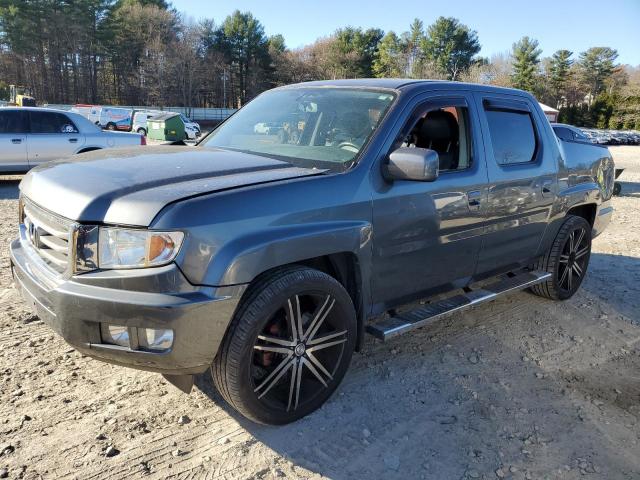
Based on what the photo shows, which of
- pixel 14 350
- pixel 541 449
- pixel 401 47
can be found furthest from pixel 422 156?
pixel 401 47

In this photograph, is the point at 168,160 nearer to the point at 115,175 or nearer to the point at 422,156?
the point at 115,175

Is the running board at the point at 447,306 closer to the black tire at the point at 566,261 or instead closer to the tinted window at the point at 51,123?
the black tire at the point at 566,261

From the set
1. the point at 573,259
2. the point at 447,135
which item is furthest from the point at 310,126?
the point at 573,259

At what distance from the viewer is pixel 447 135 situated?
3959 millimetres

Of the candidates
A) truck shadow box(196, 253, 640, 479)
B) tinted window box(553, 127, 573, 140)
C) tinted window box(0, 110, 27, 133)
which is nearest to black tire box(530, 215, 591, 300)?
truck shadow box(196, 253, 640, 479)

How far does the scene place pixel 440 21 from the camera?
77.7 m

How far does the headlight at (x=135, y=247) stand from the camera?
2391mm

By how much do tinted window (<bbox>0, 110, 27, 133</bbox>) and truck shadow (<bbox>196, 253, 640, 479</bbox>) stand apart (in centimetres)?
978

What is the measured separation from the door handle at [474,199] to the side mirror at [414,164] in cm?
76

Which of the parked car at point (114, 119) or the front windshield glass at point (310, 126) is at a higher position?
the front windshield glass at point (310, 126)

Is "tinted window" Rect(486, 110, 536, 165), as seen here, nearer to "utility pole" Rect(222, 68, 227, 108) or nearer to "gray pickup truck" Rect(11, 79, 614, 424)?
"gray pickup truck" Rect(11, 79, 614, 424)

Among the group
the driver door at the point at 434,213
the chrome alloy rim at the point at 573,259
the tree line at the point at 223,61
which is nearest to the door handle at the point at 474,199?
the driver door at the point at 434,213

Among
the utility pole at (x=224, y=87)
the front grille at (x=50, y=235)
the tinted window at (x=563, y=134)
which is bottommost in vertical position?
the front grille at (x=50, y=235)

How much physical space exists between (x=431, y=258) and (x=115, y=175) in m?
2.03
